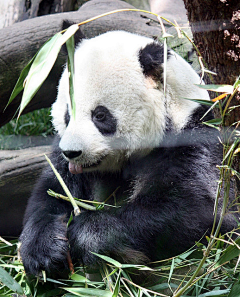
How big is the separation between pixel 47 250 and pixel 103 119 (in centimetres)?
82

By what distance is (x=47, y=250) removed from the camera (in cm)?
222

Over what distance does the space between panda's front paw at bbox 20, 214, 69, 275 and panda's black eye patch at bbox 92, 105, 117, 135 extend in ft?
2.10

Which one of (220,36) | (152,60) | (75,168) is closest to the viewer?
(220,36)

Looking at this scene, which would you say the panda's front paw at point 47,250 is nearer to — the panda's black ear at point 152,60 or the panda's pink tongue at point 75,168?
the panda's pink tongue at point 75,168

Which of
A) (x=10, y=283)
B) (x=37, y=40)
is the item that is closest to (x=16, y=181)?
(x=37, y=40)

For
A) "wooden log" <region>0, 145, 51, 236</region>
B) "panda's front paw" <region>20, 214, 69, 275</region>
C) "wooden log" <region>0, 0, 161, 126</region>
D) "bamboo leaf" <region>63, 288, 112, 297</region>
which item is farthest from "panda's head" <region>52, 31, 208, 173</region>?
"wooden log" <region>0, 0, 161, 126</region>

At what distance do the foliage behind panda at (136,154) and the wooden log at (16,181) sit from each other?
1271mm

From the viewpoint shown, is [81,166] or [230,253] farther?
[81,166]

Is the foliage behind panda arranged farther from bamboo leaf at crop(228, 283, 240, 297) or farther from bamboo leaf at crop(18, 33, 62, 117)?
bamboo leaf at crop(18, 33, 62, 117)

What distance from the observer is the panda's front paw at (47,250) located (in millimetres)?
2188

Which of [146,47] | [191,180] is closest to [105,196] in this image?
[191,180]

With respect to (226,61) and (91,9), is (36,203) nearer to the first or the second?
(226,61)

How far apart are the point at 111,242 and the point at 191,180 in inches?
22.3

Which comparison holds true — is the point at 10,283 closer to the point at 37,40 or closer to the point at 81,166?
the point at 81,166
